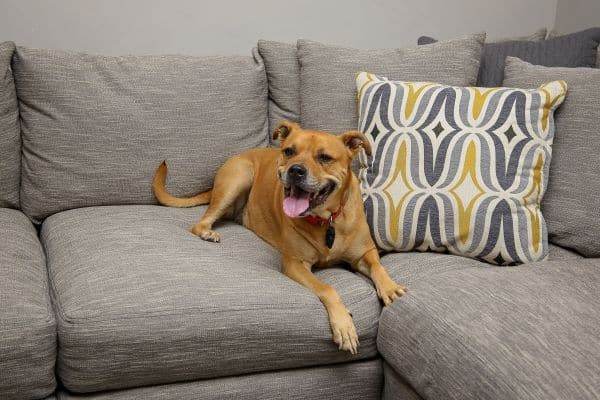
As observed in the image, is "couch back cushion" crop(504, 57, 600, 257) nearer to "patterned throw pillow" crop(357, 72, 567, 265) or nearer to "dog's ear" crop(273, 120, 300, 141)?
"patterned throw pillow" crop(357, 72, 567, 265)

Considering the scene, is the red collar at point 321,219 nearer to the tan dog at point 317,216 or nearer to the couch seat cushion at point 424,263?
the tan dog at point 317,216

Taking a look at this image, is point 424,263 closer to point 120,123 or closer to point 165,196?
point 165,196

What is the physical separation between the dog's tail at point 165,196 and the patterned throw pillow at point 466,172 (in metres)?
0.61

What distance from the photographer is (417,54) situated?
2.27 m

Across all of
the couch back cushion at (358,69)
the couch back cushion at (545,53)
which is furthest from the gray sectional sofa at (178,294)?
the couch back cushion at (545,53)

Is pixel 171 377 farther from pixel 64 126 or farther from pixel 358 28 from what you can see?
pixel 358 28

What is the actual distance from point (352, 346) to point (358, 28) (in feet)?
5.47

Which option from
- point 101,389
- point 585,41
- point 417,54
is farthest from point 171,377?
point 585,41

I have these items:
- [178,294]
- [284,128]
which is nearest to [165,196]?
[284,128]

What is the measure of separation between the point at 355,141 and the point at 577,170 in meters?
0.64

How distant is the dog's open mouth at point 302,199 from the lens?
184cm

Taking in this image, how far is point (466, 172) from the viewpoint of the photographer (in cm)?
193

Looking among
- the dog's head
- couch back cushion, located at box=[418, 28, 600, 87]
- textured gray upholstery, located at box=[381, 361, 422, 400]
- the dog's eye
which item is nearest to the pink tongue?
the dog's head

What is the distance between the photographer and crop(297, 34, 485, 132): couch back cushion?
2.25 m
